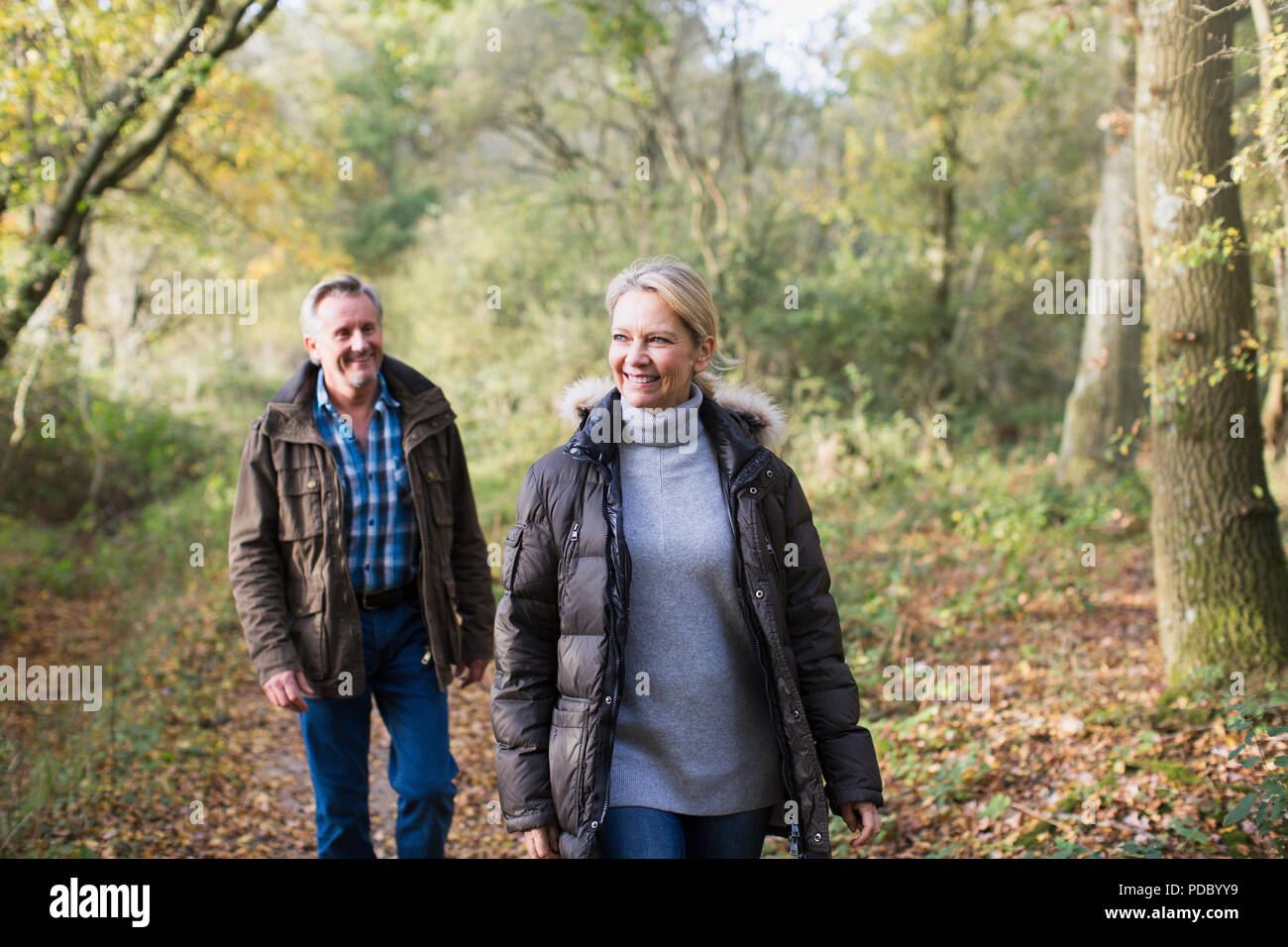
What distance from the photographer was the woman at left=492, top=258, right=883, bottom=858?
2545 mm

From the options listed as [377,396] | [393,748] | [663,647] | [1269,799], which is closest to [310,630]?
[393,748]

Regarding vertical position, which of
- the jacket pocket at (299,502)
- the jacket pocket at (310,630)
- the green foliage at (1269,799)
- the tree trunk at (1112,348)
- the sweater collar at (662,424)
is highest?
the tree trunk at (1112,348)

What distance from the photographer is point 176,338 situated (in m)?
23.5

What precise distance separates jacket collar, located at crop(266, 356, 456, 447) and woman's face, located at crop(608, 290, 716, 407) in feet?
4.57

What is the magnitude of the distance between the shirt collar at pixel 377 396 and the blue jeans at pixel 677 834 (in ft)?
6.63

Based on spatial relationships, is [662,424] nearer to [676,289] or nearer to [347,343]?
[676,289]

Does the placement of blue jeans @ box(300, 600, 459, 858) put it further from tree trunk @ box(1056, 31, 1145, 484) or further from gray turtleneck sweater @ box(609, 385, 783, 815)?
tree trunk @ box(1056, 31, 1145, 484)

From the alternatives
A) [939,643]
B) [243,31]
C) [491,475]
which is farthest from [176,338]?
[939,643]

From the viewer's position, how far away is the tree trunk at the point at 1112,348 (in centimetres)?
1098

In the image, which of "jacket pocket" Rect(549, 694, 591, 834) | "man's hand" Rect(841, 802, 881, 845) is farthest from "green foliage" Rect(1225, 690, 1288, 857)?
"jacket pocket" Rect(549, 694, 591, 834)

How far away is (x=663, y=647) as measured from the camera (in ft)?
8.55

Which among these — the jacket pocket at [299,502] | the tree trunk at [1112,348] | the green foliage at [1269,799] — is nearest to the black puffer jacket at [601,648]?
the jacket pocket at [299,502]

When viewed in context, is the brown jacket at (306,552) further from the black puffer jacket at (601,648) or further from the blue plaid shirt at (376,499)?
the black puffer jacket at (601,648)

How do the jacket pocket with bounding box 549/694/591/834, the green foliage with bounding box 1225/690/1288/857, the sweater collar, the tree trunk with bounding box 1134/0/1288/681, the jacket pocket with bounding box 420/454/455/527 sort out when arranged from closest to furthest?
the jacket pocket with bounding box 549/694/591/834 → the sweater collar → the green foliage with bounding box 1225/690/1288/857 → the jacket pocket with bounding box 420/454/455/527 → the tree trunk with bounding box 1134/0/1288/681
